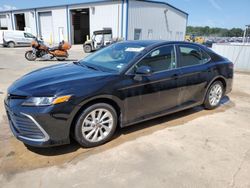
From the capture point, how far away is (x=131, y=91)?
3219 millimetres

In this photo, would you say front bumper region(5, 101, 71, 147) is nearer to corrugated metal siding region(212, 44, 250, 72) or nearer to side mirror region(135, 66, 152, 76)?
side mirror region(135, 66, 152, 76)

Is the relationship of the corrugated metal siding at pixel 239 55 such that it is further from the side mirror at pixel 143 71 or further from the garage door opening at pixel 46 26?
the garage door opening at pixel 46 26

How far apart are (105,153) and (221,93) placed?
3115 millimetres

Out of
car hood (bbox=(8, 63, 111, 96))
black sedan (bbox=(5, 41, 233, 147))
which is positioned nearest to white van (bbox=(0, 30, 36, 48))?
black sedan (bbox=(5, 41, 233, 147))

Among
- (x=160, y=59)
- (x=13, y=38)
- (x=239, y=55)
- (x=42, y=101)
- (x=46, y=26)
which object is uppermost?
(x=46, y=26)

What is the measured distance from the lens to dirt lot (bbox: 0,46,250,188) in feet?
8.15

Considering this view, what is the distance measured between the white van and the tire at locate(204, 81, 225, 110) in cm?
2247

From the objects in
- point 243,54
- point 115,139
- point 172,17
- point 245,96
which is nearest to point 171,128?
point 115,139

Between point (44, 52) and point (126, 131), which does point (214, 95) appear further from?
point (44, 52)

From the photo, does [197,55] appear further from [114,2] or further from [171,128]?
[114,2]

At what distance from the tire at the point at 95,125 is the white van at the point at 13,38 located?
22.6 meters

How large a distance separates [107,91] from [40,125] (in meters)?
0.95

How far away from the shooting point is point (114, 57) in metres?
3.71

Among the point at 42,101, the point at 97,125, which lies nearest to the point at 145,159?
the point at 97,125
